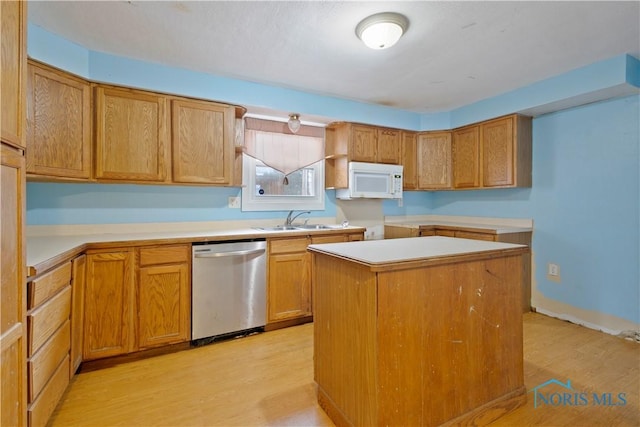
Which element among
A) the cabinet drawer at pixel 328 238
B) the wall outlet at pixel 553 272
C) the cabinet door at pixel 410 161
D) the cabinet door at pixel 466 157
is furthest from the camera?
the cabinet door at pixel 410 161

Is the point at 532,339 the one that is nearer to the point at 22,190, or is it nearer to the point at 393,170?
the point at 393,170

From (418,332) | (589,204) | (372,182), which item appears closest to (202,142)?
(372,182)

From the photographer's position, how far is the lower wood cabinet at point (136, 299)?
2.09m

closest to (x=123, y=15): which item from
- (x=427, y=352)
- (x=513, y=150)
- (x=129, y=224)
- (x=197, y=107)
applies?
(x=197, y=107)

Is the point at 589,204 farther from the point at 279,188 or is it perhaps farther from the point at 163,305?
the point at 163,305

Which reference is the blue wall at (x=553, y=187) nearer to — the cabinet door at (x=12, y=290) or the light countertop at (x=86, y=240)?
the light countertop at (x=86, y=240)

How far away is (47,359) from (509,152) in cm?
404

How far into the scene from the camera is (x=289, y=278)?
9.32 ft

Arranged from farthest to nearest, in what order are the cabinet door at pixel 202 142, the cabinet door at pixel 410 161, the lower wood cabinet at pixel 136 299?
the cabinet door at pixel 410 161
the cabinet door at pixel 202 142
the lower wood cabinet at pixel 136 299

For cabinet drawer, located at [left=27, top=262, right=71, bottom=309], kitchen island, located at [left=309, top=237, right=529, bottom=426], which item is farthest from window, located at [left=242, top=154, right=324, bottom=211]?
kitchen island, located at [left=309, top=237, right=529, bottom=426]

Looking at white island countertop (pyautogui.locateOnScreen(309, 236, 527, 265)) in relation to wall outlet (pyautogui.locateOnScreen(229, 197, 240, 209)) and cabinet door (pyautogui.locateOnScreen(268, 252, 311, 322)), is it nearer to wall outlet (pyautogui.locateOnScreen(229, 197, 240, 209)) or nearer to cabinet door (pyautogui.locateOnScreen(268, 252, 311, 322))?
cabinet door (pyautogui.locateOnScreen(268, 252, 311, 322))

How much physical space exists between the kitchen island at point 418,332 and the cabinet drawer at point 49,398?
4.31ft

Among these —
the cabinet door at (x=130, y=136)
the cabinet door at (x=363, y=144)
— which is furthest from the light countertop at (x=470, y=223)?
the cabinet door at (x=130, y=136)

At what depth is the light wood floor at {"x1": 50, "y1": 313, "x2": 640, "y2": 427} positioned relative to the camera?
1621mm
